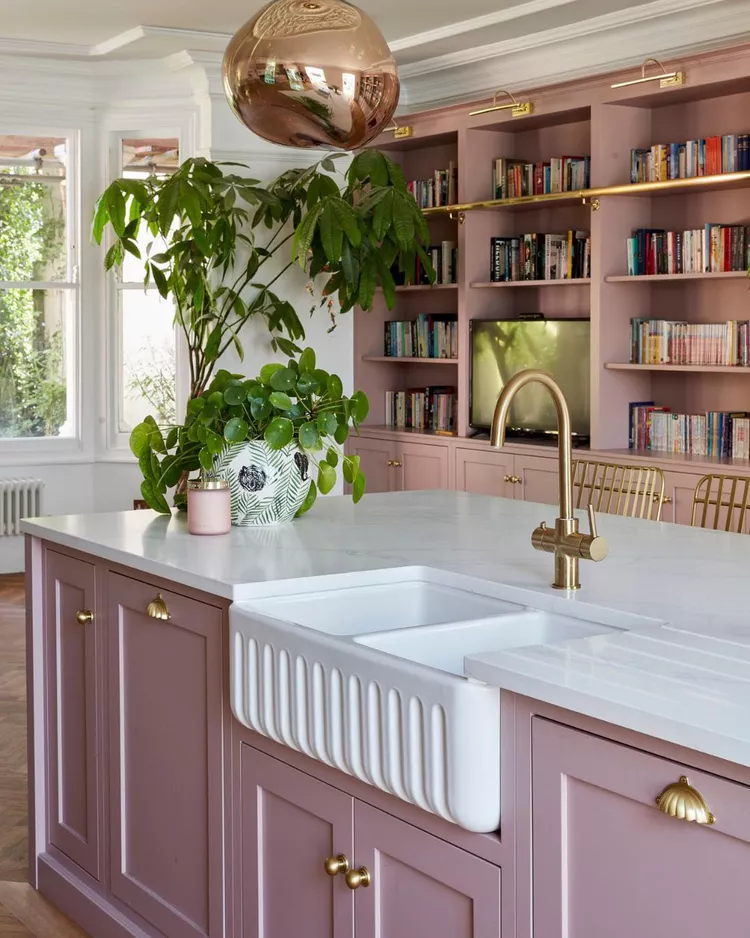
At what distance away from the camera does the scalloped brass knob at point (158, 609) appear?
2.40 metres

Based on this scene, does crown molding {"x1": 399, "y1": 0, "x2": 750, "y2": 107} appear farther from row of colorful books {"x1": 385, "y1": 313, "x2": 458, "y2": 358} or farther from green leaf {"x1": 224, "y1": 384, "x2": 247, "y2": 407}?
green leaf {"x1": 224, "y1": 384, "x2": 247, "y2": 407}

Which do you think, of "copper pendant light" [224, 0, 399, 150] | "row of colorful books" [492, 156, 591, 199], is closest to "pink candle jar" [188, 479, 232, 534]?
"copper pendant light" [224, 0, 399, 150]

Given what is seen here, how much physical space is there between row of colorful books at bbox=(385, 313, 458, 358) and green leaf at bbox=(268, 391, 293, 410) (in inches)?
156

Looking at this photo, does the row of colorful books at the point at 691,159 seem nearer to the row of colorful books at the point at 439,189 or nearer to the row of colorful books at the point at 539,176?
the row of colorful books at the point at 539,176

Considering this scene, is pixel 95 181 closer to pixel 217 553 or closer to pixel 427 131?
pixel 427 131

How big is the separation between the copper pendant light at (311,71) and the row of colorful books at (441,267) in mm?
4299

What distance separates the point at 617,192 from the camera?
18.0 feet

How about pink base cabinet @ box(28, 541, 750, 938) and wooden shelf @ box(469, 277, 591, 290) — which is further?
wooden shelf @ box(469, 277, 591, 290)

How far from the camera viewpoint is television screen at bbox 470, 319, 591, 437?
233 inches

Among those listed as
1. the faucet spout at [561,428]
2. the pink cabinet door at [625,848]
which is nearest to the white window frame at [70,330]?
the faucet spout at [561,428]

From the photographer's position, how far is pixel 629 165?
5.62 m

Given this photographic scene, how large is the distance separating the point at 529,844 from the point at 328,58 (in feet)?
4.64

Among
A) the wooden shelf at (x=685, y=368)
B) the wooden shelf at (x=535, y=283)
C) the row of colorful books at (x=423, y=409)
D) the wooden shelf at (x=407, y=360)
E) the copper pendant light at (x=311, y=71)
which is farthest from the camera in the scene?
the row of colorful books at (x=423, y=409)

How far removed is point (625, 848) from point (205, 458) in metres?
1.56
